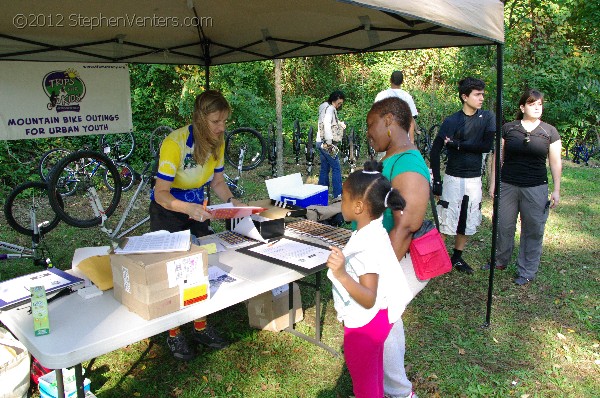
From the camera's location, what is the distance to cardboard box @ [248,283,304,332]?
346cm

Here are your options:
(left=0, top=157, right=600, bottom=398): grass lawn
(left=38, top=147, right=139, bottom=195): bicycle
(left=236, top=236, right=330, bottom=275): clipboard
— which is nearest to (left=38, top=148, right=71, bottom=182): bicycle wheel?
(left=38, top=147, right=139, bottom=195): bicycle

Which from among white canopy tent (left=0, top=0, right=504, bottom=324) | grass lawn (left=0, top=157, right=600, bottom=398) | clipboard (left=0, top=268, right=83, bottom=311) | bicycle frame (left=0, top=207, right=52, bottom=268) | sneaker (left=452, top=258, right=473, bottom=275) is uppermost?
white canopy tent (left=0, top=0, right=504, bottom=324)

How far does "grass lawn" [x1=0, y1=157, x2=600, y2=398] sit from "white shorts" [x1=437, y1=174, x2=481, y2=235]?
1.77 ft

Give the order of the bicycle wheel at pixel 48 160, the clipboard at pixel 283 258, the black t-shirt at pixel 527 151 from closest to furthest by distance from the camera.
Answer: the clipboard at pixel 283 258 → the black t-shirt at pixel 527 151 → the bicycle wheel at pixel 48 160

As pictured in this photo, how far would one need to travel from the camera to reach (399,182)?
7.07 feet

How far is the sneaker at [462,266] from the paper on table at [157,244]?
334cm

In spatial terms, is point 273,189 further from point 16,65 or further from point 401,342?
point 16,65

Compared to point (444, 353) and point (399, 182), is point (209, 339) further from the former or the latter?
point (399, 182)

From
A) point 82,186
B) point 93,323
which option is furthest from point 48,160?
point 93,323

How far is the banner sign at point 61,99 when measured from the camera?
394 cm

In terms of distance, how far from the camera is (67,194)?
6797 millimetres

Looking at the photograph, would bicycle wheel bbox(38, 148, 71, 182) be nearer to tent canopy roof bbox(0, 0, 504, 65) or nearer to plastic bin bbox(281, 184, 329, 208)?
tent canopy roof bbox(0, 0, 504, 65)

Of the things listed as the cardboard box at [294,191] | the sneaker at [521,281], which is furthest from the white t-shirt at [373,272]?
the sneaker at [521,281]

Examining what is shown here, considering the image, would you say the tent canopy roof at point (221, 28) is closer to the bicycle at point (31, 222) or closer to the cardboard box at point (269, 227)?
the cardboard box at point (269, 227)
